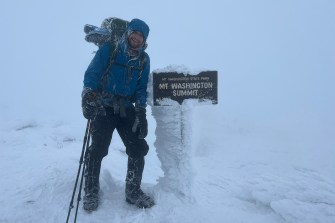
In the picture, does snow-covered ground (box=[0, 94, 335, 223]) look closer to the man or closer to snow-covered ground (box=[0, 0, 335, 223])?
snow-covered ground (box=[0, 0, 335, 223])

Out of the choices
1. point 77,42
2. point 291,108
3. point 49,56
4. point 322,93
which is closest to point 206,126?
point 291,108

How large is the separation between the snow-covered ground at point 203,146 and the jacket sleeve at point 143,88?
37 cm

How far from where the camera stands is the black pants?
404 cm

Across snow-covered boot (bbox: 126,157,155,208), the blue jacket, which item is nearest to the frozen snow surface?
snow-covered boot (bbox: 126,157,155,208)

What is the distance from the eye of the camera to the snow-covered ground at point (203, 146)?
437 centimetres

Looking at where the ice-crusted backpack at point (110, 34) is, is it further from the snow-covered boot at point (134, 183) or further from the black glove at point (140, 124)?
the snow-covered boot at point (134, 183)

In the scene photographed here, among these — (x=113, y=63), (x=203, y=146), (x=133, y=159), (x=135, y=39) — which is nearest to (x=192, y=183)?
(x=133, y=159)

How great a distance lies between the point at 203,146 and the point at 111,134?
715 cm

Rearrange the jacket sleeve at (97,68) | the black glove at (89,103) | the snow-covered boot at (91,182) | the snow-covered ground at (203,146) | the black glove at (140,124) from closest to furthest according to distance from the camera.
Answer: the black glove at (89,103), the jacket sleeve at (97,68), the snow-covered boot at (91,182), the black glove at (140,124), the snow-covered ground at (203,146)

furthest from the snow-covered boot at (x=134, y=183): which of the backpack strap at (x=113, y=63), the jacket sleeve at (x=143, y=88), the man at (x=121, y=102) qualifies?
the backpack strap at (x=113, y=63)

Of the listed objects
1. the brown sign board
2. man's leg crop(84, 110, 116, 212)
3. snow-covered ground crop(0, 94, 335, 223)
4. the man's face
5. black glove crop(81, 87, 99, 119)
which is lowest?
snow-covered ground crop(0, 94, 335, 223)

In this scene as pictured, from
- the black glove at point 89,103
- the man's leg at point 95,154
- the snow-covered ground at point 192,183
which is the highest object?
the black glove at point 89,103

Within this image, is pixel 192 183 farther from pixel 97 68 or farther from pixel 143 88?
pixel 97 68

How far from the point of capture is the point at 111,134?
4.18m
